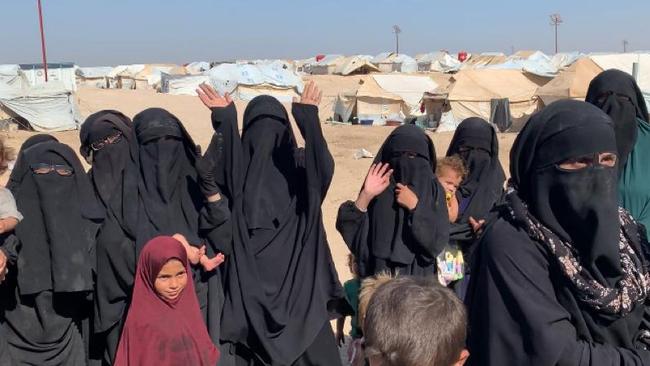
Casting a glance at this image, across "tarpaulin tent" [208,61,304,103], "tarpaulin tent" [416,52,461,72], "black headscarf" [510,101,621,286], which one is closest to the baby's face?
"black headscarf" [510,101,621,286]

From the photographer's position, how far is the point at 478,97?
2041 cm

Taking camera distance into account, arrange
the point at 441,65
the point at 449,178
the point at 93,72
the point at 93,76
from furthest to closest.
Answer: the point at 93,72
the point at 441,65
the point at 93,76
the point at 449,178

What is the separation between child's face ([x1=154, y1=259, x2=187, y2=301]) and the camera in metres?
2.77

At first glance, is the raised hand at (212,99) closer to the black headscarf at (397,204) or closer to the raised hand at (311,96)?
the raised hand at (311,96)

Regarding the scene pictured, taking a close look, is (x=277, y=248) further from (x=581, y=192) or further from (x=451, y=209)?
(x=581, y=192)

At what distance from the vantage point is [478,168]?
388cm

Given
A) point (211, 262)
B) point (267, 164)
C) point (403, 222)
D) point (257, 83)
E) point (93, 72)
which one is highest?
point (93, 72)

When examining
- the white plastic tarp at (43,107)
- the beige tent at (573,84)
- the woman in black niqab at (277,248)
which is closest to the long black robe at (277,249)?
the woman in black niqab at (277,248)

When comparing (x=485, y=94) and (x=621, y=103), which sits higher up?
(x=621, y=103)

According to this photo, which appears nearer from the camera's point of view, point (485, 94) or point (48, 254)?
point (48, 254)

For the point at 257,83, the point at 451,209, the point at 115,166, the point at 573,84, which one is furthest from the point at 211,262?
the point at 257,83

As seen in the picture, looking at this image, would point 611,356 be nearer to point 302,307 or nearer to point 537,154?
point 537,154

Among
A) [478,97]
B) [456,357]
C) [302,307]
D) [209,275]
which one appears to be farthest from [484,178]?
[478,97]

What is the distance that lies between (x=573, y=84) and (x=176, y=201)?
680 inches
